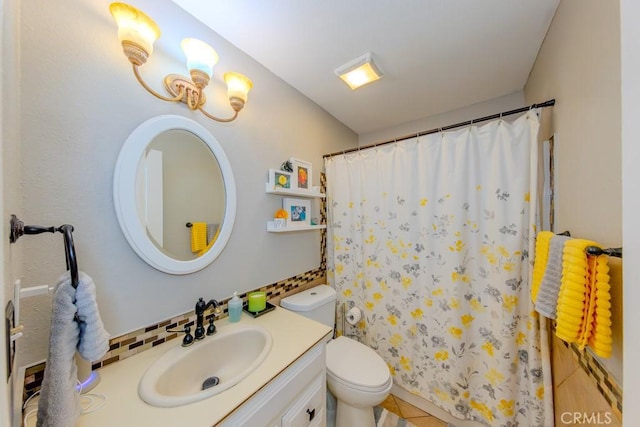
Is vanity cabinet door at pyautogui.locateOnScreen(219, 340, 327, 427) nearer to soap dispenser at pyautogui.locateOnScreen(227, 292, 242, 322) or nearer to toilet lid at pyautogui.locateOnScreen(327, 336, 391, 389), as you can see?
toilet lid at pyautogui.locateOnScreen(327, 336, 391, 389)

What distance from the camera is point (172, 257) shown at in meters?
0.97

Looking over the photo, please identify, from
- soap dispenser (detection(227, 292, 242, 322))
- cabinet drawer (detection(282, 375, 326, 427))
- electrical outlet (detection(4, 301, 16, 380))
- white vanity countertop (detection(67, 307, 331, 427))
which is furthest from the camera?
soap dispenser (detection(227, 292, 242, 322))

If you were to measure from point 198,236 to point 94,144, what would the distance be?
1.71 ft

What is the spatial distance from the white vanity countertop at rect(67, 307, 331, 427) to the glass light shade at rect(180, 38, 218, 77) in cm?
124

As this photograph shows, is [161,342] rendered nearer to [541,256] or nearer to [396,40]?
[541,256]

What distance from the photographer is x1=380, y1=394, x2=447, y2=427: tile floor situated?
4.73 ft

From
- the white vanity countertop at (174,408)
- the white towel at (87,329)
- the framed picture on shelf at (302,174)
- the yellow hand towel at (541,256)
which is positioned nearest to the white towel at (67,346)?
the white towel at (87,329)

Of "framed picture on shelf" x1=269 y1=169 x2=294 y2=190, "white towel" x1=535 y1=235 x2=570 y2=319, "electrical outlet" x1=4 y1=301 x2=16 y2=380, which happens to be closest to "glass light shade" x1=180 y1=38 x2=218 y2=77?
"framed picture on shelf" x1=269 y1=169 x2=294 y2=190

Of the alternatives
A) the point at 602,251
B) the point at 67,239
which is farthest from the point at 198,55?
the point at 602,251

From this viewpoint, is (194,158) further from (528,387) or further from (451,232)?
(528,387)

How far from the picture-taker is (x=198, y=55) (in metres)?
0.94

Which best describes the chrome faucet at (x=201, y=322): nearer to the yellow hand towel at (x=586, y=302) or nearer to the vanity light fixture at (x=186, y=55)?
the vanity light fixture at (x=186, y=55)

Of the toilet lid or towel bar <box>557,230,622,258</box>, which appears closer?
towel bar <box>557,230,622,258</box>

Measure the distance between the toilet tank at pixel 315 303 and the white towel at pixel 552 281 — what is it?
1114 mm
